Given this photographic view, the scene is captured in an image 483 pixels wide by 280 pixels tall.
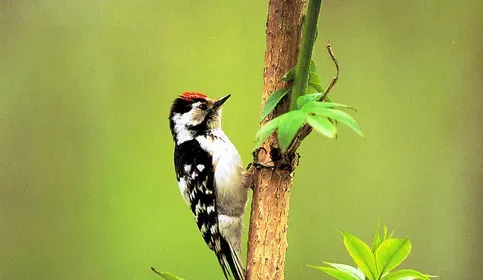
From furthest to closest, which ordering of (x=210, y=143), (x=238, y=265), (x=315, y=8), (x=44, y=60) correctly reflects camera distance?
(x=44, y=60)
(x=210, y=143)
(x=238, y=265)
(x=315, y=8)

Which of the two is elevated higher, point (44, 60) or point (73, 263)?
point (44, 60)

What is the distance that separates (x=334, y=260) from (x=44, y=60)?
1380 millimetres

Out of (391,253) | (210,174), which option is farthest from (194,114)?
(391,253)

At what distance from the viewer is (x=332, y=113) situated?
0.64 metres

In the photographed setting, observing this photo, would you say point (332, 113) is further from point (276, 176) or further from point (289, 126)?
point (276, 176)

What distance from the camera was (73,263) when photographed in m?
2.20

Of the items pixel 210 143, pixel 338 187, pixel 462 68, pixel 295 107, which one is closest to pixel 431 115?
pixel 462 68

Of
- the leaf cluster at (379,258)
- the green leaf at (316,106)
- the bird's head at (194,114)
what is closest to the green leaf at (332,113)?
the green leaf at (316,106)

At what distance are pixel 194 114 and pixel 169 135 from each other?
1.71 feet

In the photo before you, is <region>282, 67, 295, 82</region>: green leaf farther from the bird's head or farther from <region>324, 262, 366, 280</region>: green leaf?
the bird's head

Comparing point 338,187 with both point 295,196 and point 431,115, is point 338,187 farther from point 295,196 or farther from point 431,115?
point 431,115

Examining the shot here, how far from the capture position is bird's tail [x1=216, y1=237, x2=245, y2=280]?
148 cm

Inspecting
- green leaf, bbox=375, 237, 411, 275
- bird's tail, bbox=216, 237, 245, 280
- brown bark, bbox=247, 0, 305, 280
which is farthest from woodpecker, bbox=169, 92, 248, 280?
green leaf, bbox=375, 237, 411, 275

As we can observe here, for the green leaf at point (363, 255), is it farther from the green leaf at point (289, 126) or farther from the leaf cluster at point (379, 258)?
the green leaf at point (289, 126)
